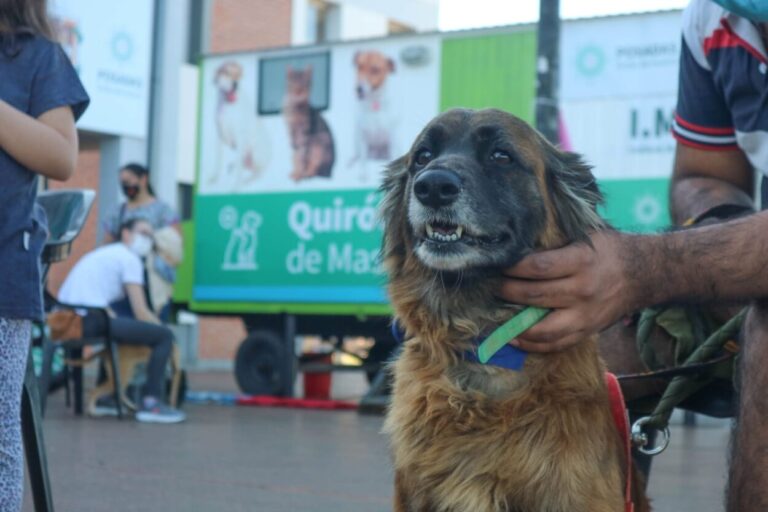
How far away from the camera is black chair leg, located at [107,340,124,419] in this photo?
10.6 m

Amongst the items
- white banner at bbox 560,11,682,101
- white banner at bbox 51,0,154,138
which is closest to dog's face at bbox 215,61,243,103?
white banner at bbox 51,0,154,138

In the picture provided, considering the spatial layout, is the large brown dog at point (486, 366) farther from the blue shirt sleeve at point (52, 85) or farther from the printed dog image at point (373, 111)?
the printed dog image at point (373, 111)

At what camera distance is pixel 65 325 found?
10789 millimetres

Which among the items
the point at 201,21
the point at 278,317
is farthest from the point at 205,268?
the point at 201,21

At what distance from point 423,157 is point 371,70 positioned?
426 inches

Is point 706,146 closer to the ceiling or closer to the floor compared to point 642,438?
closer to the ceiling

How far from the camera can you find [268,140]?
1513 cm

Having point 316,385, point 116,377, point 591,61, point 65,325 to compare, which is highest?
point 591,61

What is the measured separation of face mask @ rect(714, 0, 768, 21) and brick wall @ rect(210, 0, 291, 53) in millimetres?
21940

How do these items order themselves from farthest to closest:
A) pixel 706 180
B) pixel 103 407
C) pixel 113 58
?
pixel 113 58
pixel 103 407
pixel 706 180

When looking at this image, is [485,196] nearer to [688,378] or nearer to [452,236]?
[452,236]

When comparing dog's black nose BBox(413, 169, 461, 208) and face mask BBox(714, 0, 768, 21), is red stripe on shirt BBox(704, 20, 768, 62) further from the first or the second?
dog's black nose BBox(413, 169, 461, 208)

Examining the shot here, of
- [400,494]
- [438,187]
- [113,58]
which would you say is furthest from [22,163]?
[113,58]

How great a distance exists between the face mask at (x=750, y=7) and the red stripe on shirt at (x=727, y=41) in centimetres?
45
